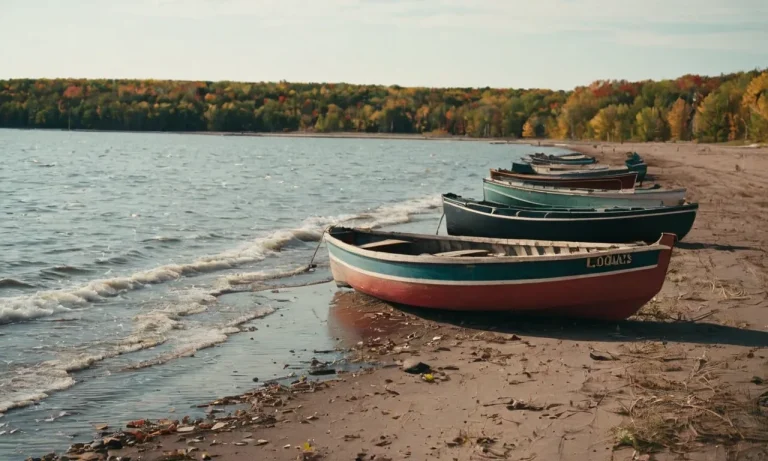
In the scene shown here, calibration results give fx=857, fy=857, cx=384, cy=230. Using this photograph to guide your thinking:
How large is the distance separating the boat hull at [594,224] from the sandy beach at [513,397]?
16.0ft

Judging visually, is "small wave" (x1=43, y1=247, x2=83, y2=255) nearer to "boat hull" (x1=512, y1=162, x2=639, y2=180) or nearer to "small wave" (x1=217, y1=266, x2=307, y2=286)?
"small wave" (x1=217, y1=266, x2=307, y2=286)

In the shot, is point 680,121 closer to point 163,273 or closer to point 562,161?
point 562,161

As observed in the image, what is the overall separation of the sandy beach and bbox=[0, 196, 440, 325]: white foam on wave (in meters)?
5.04

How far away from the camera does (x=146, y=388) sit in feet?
33.2

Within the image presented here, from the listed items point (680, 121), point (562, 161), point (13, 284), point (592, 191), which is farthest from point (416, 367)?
point (680, 121)

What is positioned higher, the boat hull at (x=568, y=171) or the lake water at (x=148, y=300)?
the boat hull at (x=568, y=171)

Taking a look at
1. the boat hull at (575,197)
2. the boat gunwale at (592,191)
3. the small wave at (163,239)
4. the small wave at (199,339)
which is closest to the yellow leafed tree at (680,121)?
the boat hull at (575,197)

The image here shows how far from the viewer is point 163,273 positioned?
18.5 m

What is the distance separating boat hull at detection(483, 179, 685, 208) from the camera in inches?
857

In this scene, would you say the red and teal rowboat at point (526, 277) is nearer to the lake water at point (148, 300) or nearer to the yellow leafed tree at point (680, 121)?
the lake water at point (148, 300)

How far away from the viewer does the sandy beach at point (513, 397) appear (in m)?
7.60

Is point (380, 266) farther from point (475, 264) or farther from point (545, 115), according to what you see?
point (545, 115)

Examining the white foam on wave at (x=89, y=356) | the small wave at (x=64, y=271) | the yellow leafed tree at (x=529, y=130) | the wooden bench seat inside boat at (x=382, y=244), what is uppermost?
the yellow leafed tree at (x=529, y=130)

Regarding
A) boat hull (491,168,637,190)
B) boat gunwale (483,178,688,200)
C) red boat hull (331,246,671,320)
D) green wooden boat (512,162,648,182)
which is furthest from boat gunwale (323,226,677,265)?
green wooden boat (512,162,648,182)
